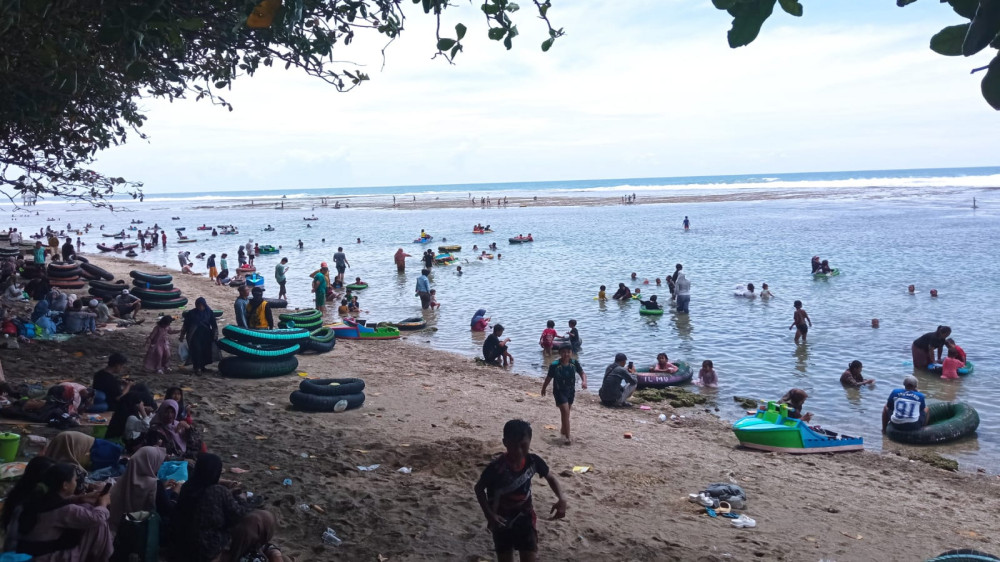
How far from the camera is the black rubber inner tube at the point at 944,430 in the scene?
1096 centimetres

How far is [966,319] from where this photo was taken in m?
Answer: 20.5

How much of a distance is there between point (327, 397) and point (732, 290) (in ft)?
64.4

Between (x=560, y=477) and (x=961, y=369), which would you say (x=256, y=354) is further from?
(x=961, y=369)

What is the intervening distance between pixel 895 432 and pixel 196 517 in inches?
410

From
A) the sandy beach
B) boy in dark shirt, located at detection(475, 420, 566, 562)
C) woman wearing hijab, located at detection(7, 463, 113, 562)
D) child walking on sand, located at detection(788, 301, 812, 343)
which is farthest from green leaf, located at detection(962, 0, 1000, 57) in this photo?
child walking on sand, located at detection(788, 301, 812, 343)

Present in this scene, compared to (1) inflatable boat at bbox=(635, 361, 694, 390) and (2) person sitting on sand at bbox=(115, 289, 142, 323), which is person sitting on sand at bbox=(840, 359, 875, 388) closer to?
(1) inflatable boat at bbox=(635, 361, 694, 390)

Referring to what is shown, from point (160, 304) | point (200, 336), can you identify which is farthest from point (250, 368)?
point (160, 304)

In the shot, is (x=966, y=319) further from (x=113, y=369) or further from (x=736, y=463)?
(x=113, y=369)

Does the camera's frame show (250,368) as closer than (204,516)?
No

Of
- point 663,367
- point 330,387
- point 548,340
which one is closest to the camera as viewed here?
point 330,387

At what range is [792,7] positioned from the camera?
2.58 meters

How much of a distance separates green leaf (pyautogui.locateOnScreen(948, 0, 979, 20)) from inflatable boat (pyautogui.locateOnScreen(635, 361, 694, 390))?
481 inches

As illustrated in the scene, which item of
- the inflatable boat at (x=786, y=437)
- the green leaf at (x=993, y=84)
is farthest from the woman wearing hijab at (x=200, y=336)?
the green leaf at (x=993, y=84)

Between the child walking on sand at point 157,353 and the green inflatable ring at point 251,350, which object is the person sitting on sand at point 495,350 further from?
the child walking on sand at point 157,353
